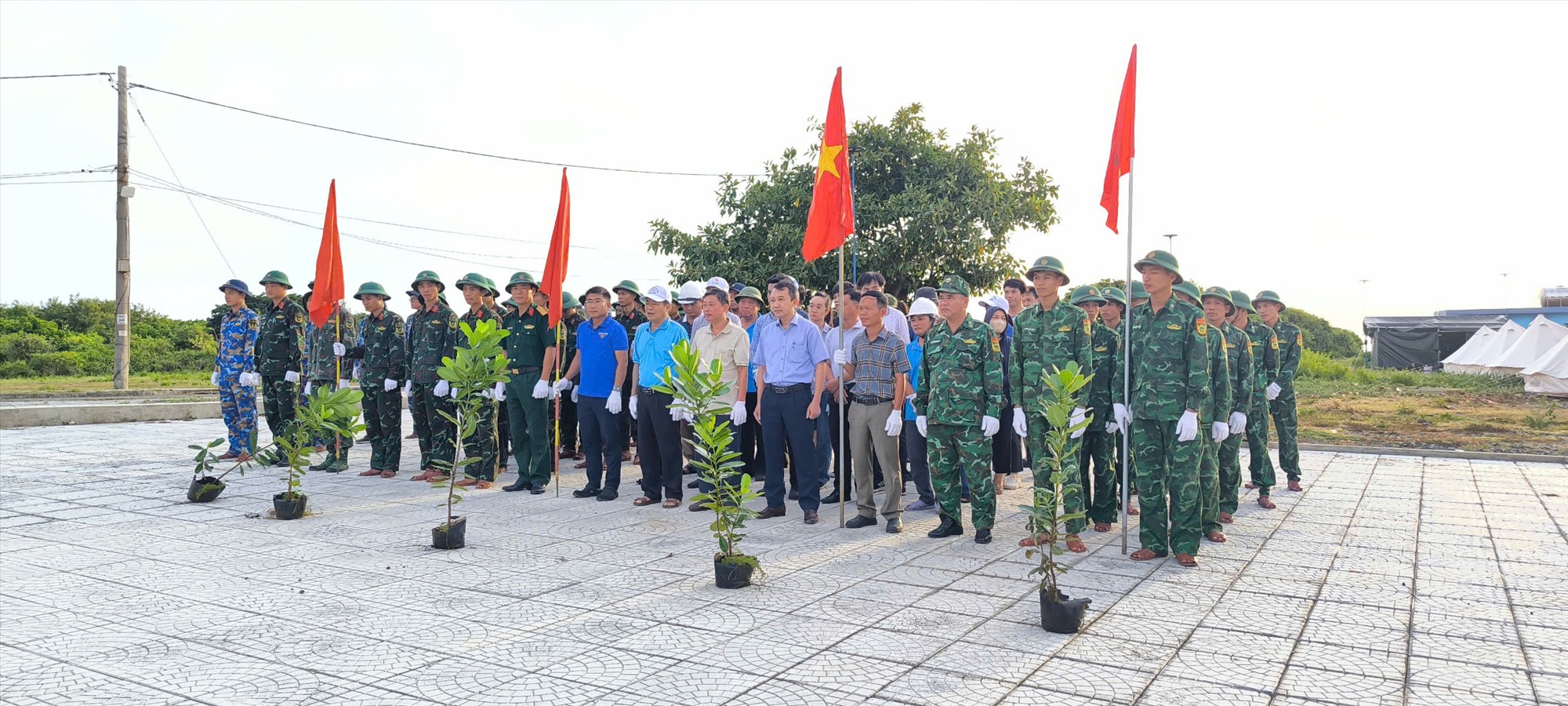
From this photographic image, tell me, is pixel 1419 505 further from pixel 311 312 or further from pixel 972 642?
pixel 311 312

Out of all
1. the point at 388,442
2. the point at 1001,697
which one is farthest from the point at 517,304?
the point at 1001,697

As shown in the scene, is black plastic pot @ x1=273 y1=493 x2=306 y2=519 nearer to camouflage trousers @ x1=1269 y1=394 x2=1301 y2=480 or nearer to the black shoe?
the black shoe

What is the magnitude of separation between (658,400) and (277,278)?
536 centimetres

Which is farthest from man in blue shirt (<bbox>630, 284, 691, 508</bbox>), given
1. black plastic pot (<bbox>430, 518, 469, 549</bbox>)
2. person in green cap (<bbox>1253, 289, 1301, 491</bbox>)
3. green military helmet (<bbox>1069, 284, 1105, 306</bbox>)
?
person in green cap (<bbox>1253, 289, 1301, 491</bbox>)

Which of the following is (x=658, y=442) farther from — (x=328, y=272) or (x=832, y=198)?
(x=328, y=272)

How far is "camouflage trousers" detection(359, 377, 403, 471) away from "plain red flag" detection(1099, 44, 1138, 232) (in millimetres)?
7565

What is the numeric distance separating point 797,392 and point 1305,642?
413cm

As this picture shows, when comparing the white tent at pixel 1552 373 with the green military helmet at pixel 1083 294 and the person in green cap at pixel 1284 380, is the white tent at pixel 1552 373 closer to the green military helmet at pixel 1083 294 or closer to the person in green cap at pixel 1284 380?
the person in green cap at pixel 1284 380

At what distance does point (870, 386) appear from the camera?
731 centimetres

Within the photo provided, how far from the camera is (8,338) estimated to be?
1336 inches

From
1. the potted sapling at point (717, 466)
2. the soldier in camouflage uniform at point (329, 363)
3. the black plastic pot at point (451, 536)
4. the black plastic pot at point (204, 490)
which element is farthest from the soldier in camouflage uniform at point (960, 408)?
the soldier in camouflage uniform at point (329, 363)

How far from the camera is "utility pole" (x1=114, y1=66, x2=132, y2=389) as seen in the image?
899 inches

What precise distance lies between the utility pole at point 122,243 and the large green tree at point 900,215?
13.4m

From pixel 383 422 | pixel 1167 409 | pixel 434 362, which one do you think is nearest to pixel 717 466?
pixel 1167 409
